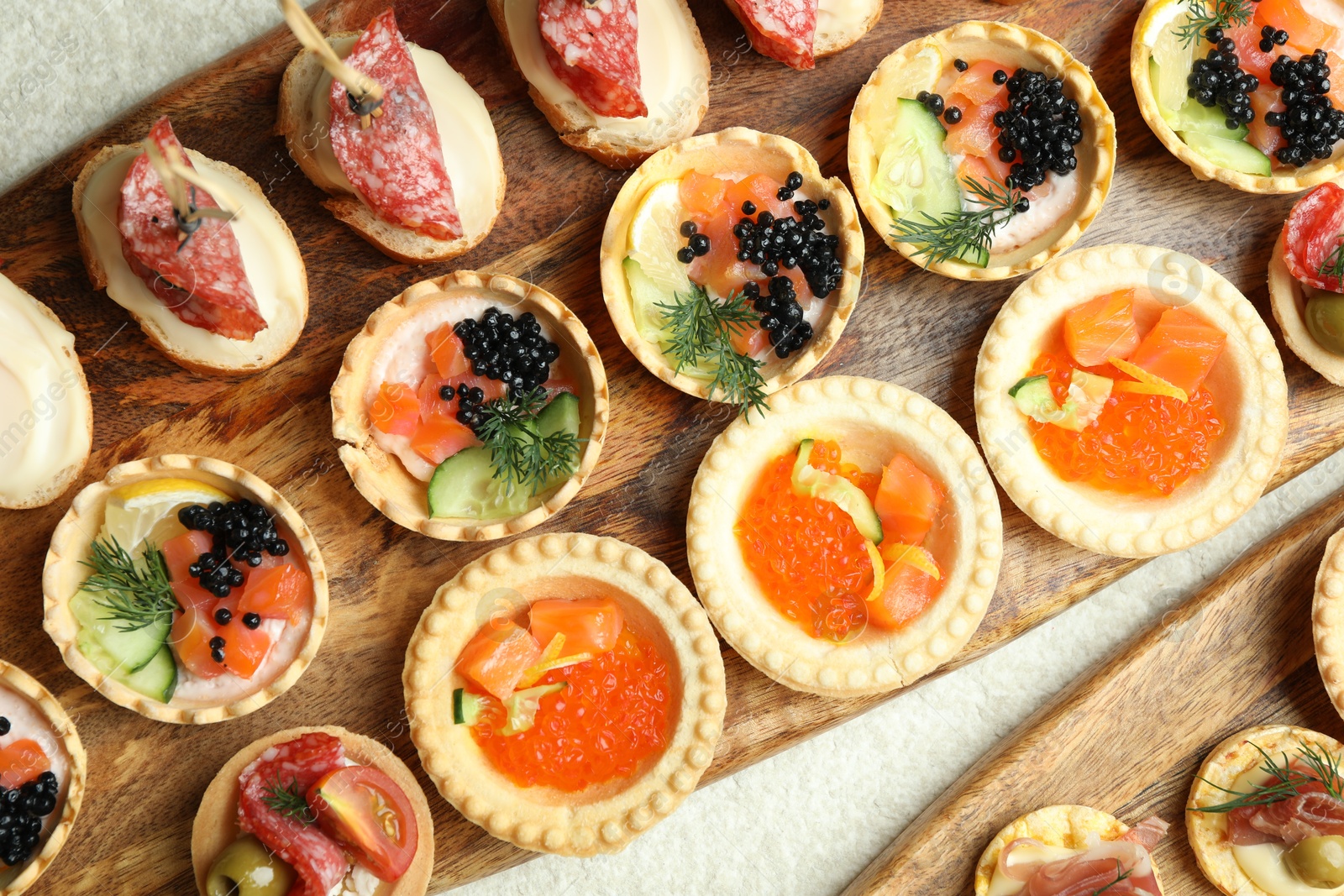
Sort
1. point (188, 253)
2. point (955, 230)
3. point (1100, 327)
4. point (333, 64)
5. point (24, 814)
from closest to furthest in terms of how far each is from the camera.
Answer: point (333, 64), point (188, 253), point (24, 814), point (955, 230), point (1100, 327)

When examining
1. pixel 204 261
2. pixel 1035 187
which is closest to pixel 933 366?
pixel 1035 187

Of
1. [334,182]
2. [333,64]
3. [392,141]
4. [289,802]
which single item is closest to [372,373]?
[334,182]

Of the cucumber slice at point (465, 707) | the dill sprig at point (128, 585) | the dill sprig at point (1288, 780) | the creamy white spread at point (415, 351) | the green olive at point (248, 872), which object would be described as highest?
the creamy white spread at point (415, 351)

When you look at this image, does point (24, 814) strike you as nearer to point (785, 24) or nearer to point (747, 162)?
point (747, 162)

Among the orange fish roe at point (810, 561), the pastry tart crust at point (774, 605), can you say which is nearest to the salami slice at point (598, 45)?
the pastry tart crust at point (774, 605)

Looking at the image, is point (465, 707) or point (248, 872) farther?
point (465, 707)

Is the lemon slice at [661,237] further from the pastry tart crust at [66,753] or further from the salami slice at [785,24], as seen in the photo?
the pastry tart crust at [66,753]
